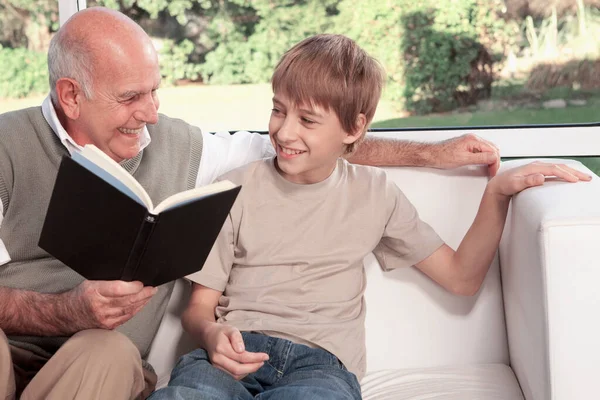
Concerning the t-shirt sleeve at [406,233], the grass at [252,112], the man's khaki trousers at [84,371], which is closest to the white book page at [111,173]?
the man's khaki trousers at [84,371]

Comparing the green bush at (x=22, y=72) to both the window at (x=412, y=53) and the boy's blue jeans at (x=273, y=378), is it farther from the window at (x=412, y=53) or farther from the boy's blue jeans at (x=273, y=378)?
the boy's blue jeans at (x=273, y=378)

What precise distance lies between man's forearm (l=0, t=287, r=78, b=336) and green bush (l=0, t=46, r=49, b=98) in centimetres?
295

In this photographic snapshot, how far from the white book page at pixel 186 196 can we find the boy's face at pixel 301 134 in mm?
333

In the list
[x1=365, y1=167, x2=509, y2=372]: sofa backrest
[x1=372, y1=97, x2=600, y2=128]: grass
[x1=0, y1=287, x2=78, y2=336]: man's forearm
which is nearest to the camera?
[x1=0, y1=287, x2=78, y2=336]: man's forearm

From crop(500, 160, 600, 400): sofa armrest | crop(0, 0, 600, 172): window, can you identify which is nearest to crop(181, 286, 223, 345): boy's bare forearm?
crop(500, 160, 600, 400): sofa armrest

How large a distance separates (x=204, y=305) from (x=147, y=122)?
0.46 meters

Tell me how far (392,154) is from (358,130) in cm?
24

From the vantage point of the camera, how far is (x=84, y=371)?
167cm

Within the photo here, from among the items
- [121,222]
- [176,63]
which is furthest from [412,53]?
[121,222]

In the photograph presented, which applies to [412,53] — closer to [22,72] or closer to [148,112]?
[22,72]

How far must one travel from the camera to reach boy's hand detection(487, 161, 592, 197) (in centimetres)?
197

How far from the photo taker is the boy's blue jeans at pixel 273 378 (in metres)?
1.73

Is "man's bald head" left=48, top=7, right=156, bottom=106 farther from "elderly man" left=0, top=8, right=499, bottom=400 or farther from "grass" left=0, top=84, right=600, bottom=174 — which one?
"grass" left=0, top=84, right=600, bottom=174

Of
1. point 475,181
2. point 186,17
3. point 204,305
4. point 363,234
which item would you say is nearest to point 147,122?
point 204,305
